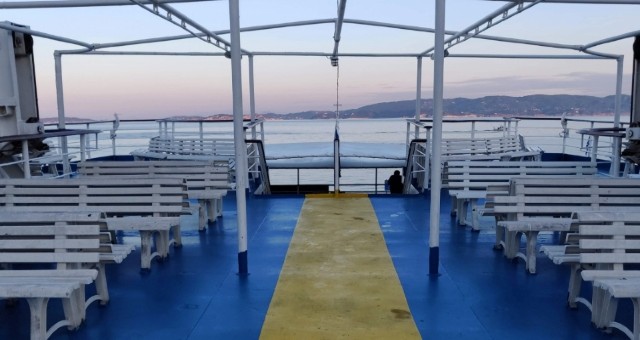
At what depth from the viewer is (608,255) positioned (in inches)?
131

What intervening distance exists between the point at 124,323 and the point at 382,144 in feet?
57.6

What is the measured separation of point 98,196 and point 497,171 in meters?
4.90

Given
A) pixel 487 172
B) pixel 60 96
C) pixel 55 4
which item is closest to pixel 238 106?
pixel 55 4

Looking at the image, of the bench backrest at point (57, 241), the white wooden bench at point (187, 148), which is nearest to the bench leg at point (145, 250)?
the bench backrest at point (57, 241)

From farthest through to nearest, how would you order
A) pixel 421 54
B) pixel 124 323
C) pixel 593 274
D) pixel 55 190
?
1. pixel 421 54
2. pixel 55 190
3. pixel 124 323
4. pixel 593 274

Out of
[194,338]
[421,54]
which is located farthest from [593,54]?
[194,338]

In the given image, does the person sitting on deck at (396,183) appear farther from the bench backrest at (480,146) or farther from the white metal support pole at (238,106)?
the white metal support pole at (238,106)

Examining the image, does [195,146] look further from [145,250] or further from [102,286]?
[102,286]

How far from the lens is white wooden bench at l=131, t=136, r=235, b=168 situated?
10531mm

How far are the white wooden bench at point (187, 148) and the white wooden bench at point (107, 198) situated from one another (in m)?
5.29

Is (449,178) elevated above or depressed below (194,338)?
above

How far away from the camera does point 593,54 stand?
28.2ft

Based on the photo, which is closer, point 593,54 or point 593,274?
point 593,274

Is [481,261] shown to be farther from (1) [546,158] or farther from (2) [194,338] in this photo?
(1) [546,158]
